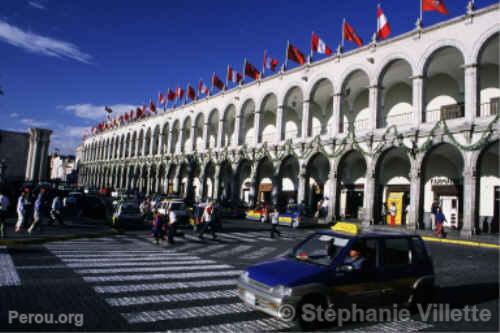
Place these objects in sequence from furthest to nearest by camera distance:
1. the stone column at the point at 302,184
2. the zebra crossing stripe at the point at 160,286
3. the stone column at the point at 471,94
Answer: the stone column at the point at 302,184 < the stone column at the point at 471,94 < the zebra crossing stripe at the point at 160,286

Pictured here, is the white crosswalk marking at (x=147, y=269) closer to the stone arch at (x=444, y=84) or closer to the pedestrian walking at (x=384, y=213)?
the stone arch at (x=444, y=84)

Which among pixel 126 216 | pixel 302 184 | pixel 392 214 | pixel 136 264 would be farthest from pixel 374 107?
pixel 136 264

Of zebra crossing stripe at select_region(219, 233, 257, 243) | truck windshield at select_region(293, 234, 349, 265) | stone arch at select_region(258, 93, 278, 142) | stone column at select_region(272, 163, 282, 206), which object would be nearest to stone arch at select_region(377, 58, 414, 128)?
stone column at select_region(272, 163, 282, 206)

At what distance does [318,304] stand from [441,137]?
19131mm

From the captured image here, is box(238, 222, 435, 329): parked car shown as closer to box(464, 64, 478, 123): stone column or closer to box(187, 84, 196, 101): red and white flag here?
box(464, 64, 478, 123): stone column

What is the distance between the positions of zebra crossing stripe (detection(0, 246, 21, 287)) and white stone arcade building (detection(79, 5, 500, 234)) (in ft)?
67.3

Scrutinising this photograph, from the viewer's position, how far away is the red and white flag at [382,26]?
77.9 feet

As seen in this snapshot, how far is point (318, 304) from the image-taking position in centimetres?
545

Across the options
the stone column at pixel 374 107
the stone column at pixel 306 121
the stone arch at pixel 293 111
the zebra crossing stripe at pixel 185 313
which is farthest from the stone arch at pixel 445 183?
the zebra crossing stripe at pixel 185 313

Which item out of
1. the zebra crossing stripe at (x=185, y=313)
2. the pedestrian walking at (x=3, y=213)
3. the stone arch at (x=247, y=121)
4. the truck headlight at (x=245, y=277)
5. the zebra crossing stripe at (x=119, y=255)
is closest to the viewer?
the zebra crossing stripe at (x=185, y=313)

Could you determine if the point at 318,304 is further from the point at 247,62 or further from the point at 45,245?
the point at 247,62

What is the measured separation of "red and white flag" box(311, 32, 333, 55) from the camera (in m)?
27.9

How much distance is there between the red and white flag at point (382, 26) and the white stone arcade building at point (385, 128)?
1.04 metres

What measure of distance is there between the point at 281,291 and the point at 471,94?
2014 cm
